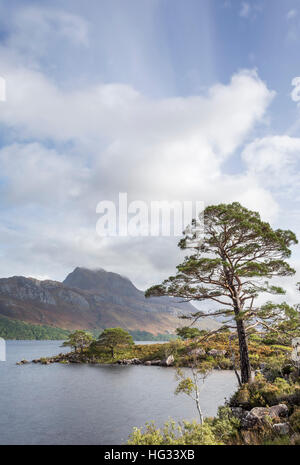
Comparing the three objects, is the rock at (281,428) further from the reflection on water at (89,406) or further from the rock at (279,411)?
the reflection on water at (89,406)

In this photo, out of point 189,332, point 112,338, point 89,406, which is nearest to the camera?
point 189,332

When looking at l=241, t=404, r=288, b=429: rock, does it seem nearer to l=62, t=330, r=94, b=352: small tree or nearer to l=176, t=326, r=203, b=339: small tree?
l=176, t=326, r=203, b=339: small tree

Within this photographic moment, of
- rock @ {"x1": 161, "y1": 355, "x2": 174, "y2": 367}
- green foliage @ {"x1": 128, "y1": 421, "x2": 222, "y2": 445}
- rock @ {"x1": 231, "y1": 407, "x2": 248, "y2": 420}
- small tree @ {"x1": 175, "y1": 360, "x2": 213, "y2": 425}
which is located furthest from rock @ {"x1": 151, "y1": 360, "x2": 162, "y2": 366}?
green foliage @ {"x1": 128, "y1": 421, "x2": 222, "y2": 445}

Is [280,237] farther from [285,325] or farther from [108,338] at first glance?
[108,338]

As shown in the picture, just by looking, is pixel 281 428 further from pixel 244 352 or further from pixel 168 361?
pixel 168 361

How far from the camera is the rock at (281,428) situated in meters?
11.7

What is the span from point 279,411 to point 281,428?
1.75 meters

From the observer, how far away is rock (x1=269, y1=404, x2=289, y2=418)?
1325cm

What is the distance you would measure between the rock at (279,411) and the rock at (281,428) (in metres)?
1.14

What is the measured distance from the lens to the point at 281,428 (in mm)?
11836

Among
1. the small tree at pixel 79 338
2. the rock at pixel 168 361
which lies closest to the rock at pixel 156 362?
the rock at pixel 168 361

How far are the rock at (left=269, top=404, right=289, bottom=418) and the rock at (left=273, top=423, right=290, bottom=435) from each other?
1138 millimetres

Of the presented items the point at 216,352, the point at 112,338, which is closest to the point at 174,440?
the point at 216,352
